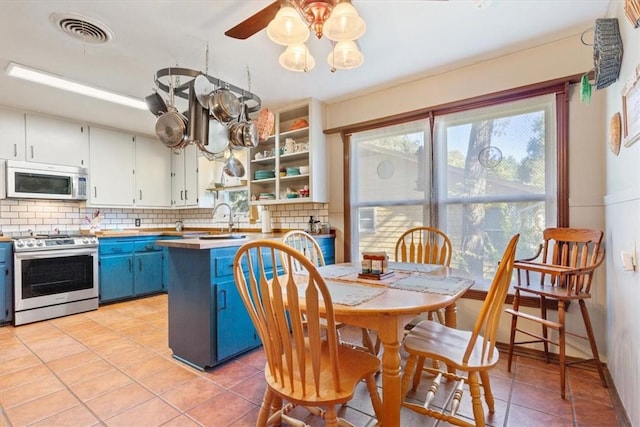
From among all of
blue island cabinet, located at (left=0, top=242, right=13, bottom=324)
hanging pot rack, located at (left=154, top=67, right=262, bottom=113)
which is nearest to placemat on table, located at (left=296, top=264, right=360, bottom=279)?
hanging pot rack, located at (left=154, top=67, right=262, bottom=113)

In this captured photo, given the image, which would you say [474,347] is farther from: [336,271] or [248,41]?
[248,41]

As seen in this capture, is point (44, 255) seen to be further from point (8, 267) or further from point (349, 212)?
point (349, 212)

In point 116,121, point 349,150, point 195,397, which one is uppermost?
point 116,121

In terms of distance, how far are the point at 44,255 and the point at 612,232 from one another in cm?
491

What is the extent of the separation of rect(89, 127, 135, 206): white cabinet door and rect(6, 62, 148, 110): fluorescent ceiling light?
123 cm

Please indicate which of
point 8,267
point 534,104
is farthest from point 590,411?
point 8,267

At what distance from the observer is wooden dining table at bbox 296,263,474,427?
46.8 inches

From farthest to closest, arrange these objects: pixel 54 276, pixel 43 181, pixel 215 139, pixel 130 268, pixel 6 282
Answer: pixel 130 268 < pixel 43 181 < pixel 54 276 < pixel 6 282 < pixel 215 139

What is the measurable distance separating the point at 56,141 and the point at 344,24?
4037 millimetres

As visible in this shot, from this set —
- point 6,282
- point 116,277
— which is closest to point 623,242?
point 116,277

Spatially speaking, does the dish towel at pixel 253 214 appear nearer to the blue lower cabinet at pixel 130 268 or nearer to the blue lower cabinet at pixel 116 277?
the blue lower cabinet at pixel 130 268

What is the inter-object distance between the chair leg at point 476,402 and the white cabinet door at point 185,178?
4071 mm

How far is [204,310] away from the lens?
2188 millimetres

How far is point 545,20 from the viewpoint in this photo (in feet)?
6.72
